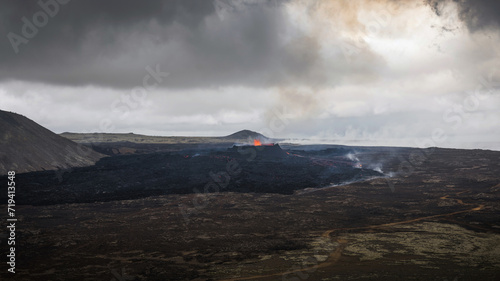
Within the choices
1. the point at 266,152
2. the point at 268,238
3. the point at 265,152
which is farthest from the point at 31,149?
the point at 268,238

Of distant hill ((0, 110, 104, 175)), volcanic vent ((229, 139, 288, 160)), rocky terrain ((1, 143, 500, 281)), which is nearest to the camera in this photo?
rocky terrain ((1, 143, 500, 281))

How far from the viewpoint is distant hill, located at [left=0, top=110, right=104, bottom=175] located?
58469mm

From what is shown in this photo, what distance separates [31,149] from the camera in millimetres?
63906

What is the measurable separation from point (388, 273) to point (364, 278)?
154cm

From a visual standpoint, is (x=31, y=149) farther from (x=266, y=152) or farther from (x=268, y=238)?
(x=268, y=238)

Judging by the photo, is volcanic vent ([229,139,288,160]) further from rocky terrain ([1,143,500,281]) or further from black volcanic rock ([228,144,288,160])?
rocky terrain ([1,143,500,281])

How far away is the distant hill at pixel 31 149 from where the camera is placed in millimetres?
58469

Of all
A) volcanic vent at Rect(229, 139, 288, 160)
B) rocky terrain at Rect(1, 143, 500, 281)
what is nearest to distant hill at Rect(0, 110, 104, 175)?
rocky terrain at Rect(1, 143, 500, 281)

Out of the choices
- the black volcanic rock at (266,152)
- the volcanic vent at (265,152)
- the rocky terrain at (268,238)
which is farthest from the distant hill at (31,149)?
→ the black volcanic rock at (266,152)

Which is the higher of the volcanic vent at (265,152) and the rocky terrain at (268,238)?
the volcanic vent at (265,152)

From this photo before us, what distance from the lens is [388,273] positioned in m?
16.6

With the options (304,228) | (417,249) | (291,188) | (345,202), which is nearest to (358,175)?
(291,188)

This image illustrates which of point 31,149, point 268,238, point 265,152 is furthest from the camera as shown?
point 265,152

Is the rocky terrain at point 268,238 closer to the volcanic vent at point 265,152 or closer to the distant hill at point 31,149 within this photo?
the distant hill at point 31,149
